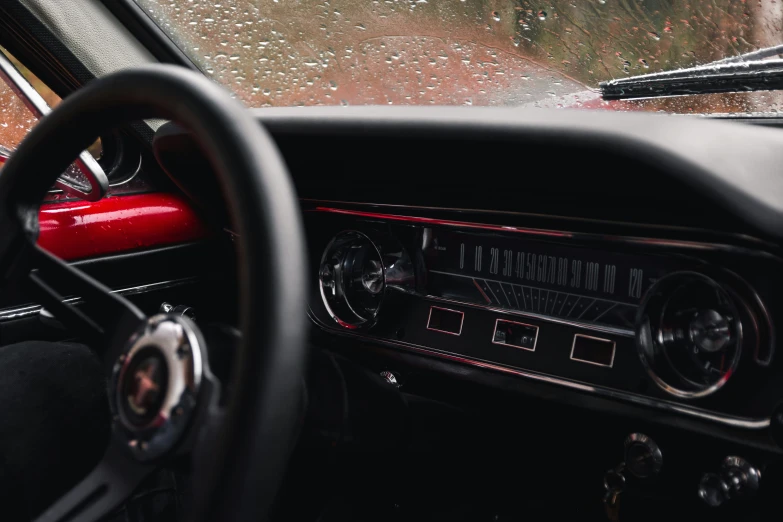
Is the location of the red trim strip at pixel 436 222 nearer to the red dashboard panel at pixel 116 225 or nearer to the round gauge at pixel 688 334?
the round gauge at pixel 688 334

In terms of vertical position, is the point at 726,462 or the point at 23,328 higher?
the point at 726,462

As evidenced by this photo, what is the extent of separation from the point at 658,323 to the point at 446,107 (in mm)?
498

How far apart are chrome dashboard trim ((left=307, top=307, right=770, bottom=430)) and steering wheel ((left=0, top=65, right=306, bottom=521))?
0.65 metres

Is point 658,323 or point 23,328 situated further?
point 23,328

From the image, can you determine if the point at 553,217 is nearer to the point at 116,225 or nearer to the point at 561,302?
the point at 561,302

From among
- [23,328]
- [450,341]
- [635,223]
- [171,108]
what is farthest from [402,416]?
[23,328]

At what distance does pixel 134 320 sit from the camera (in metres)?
0.88

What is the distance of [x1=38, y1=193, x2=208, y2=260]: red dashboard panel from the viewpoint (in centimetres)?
159

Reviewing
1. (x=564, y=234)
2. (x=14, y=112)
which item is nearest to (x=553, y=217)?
(x=564, y=234)

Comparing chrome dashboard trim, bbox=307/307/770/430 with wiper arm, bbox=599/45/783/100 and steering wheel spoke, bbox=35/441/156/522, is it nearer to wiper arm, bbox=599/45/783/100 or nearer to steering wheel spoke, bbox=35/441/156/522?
wiper arm, bbox=599/45/783/100

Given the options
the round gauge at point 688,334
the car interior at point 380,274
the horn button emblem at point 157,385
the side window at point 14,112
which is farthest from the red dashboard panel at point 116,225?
the round gauge at point 688,334

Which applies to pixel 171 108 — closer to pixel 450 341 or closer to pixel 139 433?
pixel 139 433

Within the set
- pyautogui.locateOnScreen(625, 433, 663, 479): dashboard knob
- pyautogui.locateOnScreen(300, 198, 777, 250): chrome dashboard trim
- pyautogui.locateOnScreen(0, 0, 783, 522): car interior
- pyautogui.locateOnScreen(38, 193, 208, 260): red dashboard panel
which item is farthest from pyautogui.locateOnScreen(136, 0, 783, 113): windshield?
pyautogui.locateOnScreen(625, 433, 663, 479): dashboard knob

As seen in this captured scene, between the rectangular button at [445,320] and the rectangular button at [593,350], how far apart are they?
250mm
